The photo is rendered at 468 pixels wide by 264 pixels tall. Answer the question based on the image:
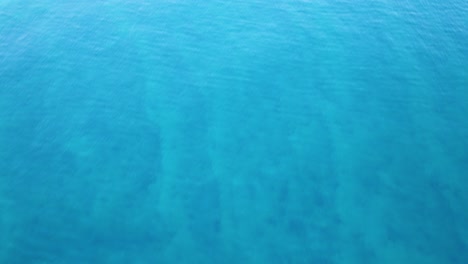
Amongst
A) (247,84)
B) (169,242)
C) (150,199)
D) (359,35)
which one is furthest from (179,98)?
(359,35)

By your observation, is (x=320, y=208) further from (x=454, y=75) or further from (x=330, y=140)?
(x=454, y=75)

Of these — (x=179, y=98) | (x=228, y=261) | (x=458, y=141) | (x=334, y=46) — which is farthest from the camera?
(x=334, y=46)

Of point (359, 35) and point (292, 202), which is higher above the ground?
point (359, 35)

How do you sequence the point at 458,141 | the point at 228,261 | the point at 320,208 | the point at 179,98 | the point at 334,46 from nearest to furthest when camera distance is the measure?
the point at 228,261
the point at 320,208
the point at 458,141
the point at 179,98
the point at 334,46

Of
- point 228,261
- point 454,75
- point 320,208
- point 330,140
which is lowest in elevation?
point 228,261

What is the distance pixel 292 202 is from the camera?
9.20 m

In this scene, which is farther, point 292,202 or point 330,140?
point 330,140

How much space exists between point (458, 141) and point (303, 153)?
4.10 metres

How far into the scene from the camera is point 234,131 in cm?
1077

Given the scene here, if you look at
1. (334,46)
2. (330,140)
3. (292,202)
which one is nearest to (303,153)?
(330,140)

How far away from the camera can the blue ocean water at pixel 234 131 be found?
8.59 m

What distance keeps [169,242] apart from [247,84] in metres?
5.52

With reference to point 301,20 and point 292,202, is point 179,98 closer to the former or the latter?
point 292,202

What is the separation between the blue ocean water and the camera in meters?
8.59
